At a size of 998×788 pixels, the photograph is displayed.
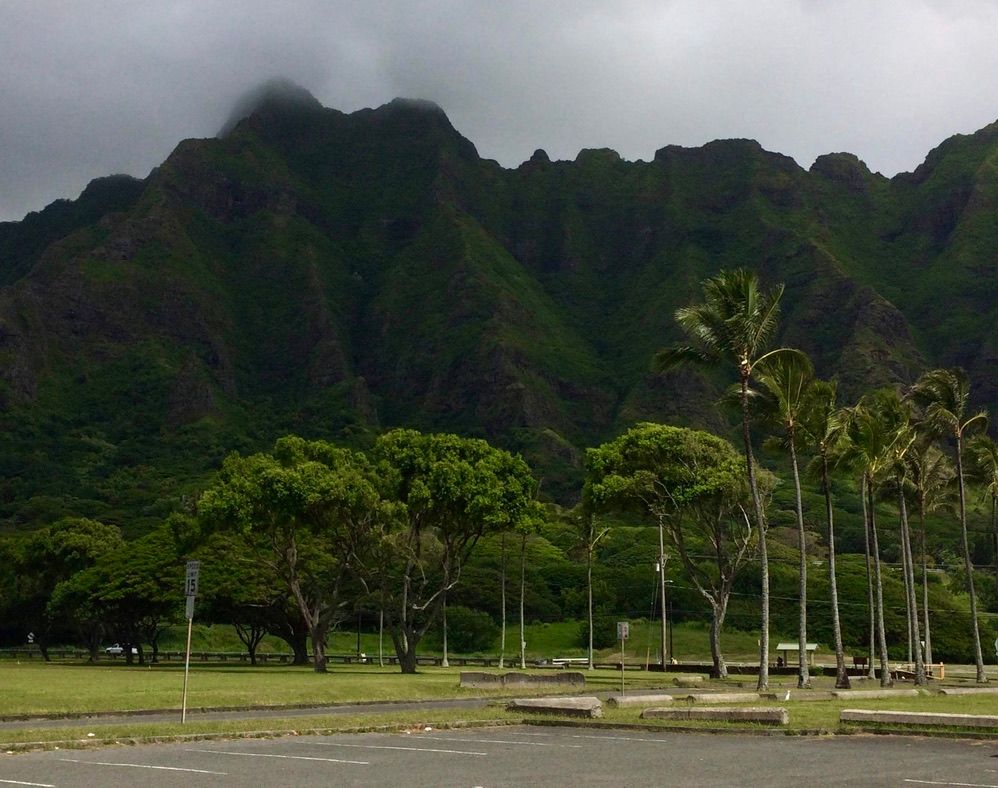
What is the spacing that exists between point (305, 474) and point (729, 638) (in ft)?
192

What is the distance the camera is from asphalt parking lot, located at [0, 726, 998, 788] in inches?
690

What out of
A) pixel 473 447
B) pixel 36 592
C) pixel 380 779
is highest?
pixel 473 447

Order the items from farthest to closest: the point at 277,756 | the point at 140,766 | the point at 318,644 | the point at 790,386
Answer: the point at 318,644 → the point at 790,386 → the point at 277,756 → the point at 140,766

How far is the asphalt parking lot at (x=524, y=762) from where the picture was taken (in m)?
17.5

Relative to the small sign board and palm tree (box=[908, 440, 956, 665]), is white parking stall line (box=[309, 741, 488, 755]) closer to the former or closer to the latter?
the small sign board

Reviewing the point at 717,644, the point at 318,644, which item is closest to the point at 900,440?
the point at 717,644

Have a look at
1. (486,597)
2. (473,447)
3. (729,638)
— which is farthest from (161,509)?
(473,447)

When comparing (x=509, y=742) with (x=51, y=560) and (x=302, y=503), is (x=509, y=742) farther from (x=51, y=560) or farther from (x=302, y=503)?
(x=51, y=560)

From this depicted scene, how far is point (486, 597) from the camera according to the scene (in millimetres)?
127875

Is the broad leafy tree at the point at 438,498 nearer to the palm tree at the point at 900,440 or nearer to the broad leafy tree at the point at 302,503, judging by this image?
the broad leafy tree at the point at 302,503

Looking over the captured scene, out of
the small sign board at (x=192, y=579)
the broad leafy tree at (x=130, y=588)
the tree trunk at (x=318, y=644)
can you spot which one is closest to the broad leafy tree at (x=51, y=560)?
the broad leafy tree at (x=130, y=588)

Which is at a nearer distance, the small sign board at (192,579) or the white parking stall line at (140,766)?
the white parking stall line at (140,766)

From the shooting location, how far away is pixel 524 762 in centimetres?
2030

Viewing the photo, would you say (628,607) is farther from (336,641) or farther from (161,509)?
(161,509)
